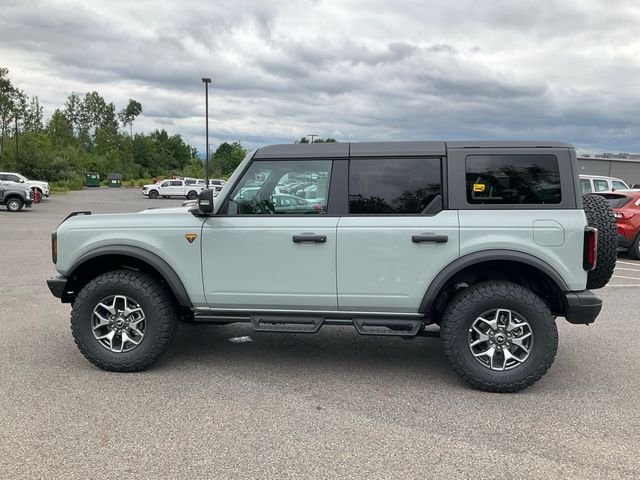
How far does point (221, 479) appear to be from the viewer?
2830mm

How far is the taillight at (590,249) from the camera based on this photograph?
154 inches

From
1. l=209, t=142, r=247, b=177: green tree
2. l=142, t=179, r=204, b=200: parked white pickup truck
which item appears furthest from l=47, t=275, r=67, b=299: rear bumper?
l=209, t=142, r=247, b=177: green tree

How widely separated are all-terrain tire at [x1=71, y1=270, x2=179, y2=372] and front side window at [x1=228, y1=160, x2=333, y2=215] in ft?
3.14

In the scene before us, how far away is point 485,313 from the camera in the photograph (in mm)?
4062

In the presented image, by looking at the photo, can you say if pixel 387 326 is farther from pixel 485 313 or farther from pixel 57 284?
pixel 57 284

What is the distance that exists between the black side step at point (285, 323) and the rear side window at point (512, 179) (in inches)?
61.4

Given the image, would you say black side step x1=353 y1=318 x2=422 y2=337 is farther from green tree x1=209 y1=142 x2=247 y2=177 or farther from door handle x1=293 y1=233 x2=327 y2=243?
green tree x1=209 y1=142 x2=247 y2=177

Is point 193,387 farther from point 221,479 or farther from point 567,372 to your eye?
point 567,372

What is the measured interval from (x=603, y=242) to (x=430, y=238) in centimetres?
144

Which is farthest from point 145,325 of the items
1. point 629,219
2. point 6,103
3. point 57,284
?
point 6,103

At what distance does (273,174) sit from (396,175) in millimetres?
1001

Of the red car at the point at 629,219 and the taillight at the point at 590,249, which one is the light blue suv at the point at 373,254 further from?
the red car at the point at 629,219

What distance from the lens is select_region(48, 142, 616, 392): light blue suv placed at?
4.01 m

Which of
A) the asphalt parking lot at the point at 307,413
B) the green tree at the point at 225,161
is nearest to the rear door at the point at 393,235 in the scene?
the asphalt parking lot at the point at 307,413
